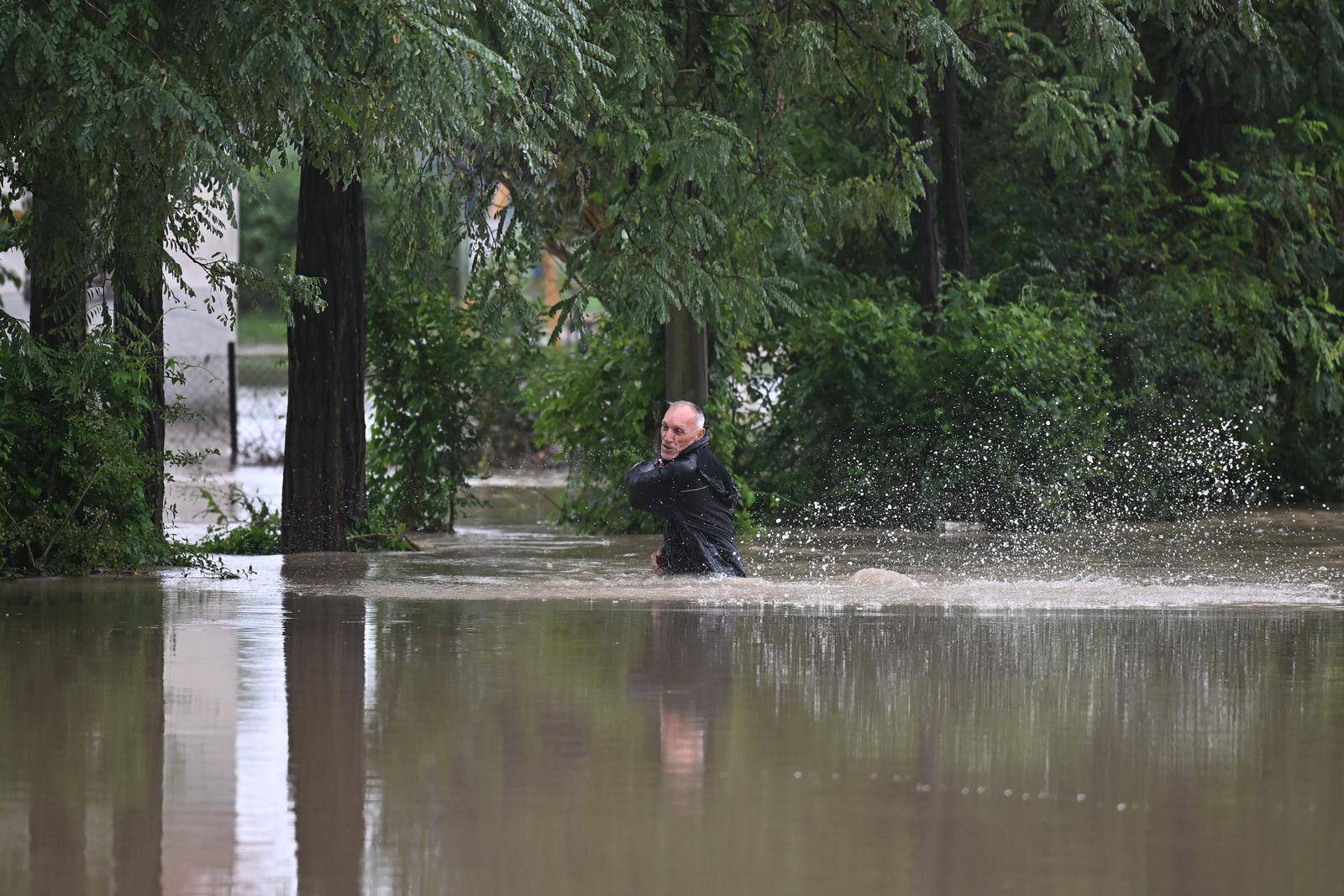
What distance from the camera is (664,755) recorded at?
7.14 metres

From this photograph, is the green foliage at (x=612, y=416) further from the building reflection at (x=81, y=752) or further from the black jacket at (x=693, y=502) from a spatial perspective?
the building reflection at (x=81, y=752)

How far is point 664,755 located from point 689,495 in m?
6.51

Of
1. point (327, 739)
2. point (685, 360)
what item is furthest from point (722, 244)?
point (327, 739)

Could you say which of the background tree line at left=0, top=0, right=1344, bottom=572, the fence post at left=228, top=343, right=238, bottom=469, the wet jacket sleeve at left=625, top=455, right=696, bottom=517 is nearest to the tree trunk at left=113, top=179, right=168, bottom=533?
the background tree line at left=0, top=0, right=1344, bottom=572

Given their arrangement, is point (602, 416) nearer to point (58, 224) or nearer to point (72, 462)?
point (72, 462)

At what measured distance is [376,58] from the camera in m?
10.5

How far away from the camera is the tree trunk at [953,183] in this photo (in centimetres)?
2053

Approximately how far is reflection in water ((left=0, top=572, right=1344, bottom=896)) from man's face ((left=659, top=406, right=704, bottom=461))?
2.66m

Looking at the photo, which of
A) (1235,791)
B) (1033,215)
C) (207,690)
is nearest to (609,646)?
(207,690)

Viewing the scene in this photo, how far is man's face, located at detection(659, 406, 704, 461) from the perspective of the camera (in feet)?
45.0

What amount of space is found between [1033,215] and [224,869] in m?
17.7

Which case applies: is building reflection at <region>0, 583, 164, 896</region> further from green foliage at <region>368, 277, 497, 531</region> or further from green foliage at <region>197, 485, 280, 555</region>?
green foliage at <region>368, 277, 497, 531</region>

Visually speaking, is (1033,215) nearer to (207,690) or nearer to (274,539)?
(274,539)

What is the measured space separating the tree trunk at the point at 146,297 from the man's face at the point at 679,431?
356cm
